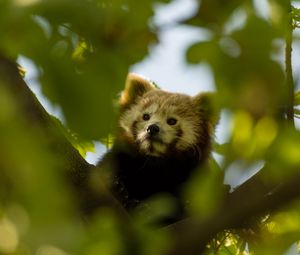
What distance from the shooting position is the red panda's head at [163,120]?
545 centimetres

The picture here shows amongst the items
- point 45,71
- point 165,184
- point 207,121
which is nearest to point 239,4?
point 45,71

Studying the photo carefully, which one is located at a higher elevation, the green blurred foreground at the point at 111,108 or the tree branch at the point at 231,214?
the green blurred foreground at the point at 111,108

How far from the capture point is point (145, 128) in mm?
5672

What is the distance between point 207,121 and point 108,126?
552 cm

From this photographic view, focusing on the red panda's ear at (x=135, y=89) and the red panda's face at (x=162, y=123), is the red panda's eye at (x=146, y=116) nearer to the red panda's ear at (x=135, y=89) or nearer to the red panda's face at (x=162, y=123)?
the red panda's face at (x=162, y=123)

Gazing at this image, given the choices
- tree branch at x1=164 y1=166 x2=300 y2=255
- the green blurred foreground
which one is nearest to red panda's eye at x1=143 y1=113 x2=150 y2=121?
the green blurred foreground

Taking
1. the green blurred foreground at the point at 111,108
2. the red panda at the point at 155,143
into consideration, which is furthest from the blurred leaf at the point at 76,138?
the red panda at the point at 155,143

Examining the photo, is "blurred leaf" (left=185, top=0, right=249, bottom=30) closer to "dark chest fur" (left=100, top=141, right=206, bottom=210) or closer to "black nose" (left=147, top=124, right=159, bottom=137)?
"dark chest fur" (left=100, top=141, right=206, bottom=210)

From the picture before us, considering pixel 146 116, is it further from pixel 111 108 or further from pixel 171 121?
pixel 111 108

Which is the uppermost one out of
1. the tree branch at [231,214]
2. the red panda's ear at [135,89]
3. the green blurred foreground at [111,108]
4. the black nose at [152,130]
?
the red panda's ear at [135,89]

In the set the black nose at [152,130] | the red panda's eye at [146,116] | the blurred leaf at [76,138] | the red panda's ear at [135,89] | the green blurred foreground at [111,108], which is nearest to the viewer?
the green blurred foreground at [111,108]

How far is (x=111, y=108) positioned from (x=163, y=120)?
5.30 meters

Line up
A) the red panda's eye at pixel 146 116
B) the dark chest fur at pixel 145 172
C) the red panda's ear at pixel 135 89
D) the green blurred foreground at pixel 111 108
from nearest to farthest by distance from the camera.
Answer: the green blurred foreground at pixel 111 108
the dark chest fur at pixel 145 172
the red panda's eye at pixel 146 116
the red panda's ear at pixel 135 89

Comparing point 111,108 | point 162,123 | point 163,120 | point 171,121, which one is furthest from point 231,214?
point 171,121
